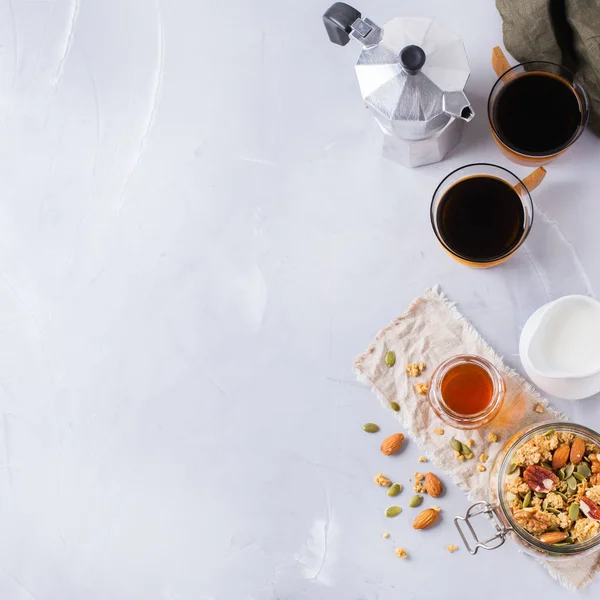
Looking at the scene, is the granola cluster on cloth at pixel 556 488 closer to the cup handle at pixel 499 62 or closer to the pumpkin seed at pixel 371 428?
the pumpkin seed at pixel 371 428

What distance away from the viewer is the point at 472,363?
1044mm

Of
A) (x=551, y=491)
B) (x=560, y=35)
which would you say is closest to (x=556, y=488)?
(x=551, y=491)

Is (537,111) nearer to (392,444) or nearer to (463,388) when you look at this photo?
(463,388)

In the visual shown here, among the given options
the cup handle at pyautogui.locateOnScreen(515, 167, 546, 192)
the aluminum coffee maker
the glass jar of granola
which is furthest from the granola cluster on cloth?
the aluminum coffee maker

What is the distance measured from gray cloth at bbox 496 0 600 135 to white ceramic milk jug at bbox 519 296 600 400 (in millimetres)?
265

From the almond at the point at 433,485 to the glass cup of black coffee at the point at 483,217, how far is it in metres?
0.33

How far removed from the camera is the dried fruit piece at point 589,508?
3.10ft

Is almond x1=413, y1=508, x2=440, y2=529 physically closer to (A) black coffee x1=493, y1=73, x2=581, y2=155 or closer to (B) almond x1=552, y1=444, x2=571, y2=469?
(B) almond x1=552, y1=444, x2=571, y2=469

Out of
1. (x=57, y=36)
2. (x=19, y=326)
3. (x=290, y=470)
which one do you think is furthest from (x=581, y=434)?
(x=57, y=36)

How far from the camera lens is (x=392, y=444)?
1074 mm

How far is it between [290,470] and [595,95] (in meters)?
0.71

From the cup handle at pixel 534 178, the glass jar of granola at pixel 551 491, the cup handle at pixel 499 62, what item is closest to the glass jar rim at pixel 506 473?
the glass jar of granola at pixel 551 491

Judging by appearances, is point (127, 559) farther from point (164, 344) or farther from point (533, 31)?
point (533, 31)

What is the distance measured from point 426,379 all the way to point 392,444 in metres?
0.11
